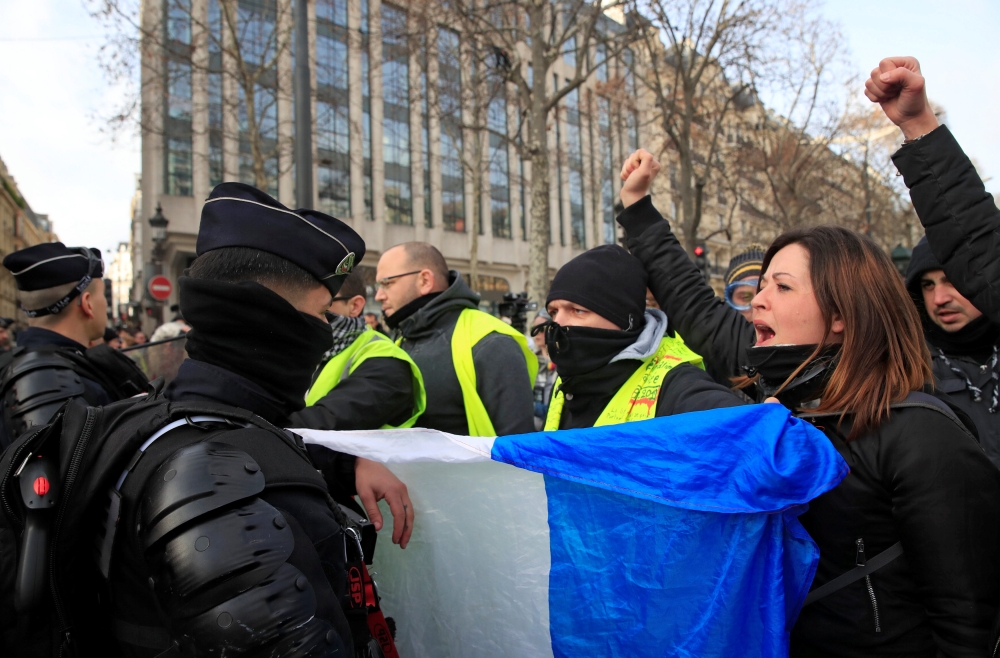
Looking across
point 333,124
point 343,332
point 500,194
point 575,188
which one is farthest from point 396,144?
point 343,332

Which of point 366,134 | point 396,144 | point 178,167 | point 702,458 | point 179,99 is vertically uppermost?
point 366,134

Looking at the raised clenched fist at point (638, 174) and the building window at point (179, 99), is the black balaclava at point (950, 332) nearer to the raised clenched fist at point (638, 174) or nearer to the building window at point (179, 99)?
the raised clenched fist at point (638, 174)

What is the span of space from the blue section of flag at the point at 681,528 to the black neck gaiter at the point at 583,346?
2.02ft

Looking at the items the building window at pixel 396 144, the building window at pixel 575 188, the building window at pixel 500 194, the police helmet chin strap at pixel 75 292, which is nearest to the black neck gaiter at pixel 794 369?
the police helmet chin strap at pixel 75 292

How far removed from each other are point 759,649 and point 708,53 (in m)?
15.6

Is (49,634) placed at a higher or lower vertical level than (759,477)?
lower

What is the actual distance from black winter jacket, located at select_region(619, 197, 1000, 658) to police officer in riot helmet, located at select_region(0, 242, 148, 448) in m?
2.69

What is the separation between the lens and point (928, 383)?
4.89 ft

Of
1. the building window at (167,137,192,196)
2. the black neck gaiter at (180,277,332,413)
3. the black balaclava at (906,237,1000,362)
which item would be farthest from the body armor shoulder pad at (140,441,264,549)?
the building window at (167,137,192,196)

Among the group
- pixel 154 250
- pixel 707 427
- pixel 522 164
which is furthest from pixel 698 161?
pixel 707 427

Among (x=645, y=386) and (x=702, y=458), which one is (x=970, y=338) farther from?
(x=702, y=458)

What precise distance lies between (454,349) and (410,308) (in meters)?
0.39

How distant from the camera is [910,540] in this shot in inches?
50.6

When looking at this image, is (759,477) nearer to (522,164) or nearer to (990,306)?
(990,306)
